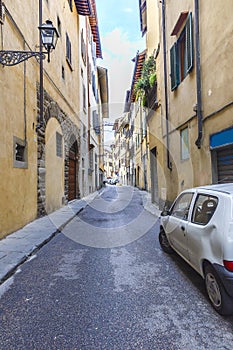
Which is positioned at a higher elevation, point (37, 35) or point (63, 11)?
point (63, 11)

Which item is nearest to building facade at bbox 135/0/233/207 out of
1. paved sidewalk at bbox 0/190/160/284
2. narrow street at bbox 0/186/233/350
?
narrow street at bbox 0/186/233/350

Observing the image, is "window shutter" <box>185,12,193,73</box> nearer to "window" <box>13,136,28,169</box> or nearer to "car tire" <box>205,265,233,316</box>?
"window" <box>13,136,28,169</box>

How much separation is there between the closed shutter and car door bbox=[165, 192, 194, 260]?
6.49 feet

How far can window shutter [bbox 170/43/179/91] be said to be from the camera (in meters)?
8.99

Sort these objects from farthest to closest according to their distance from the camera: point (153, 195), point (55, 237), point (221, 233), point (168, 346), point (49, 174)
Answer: point (153, 195)
point (49, 174)
point (55, 237)
point (221, 233)
point (168, 346)

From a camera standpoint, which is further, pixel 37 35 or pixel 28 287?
pixel 37 35

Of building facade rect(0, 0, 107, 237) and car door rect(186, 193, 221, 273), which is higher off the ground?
building facade rect(0, 0, 107, 237)

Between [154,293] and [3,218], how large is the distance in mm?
4092

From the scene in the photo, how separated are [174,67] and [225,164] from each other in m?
4.39

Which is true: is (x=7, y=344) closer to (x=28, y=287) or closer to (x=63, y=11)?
(x=28, y=287)

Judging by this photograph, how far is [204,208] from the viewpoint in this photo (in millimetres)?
3451

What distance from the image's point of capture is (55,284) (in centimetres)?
372

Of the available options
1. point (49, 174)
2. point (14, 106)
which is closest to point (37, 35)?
point (14, 106)

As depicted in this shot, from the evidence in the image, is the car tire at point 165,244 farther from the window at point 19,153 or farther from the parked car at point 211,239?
the window at point 19,153
